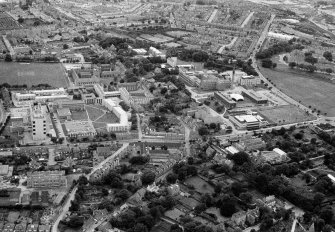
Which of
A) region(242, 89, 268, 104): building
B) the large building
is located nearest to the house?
the large building

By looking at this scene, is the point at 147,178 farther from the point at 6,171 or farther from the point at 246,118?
the point at 246,118

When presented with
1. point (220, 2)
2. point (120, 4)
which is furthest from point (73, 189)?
point (220, 2)

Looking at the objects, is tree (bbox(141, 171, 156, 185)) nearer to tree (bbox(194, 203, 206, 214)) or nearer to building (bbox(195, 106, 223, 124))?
tree (bbox(194, 203, 206, 214))

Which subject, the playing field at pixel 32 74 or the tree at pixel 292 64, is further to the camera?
the tree at pixel 292 64

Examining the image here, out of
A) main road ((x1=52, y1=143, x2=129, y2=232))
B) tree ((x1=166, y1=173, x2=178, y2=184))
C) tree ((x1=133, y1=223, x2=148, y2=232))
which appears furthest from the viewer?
tree ((x1=166, y1=173, x2=178, y2=184))

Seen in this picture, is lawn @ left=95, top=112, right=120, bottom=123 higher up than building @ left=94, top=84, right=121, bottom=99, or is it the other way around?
building @ left=94, top=84, right=121, bottom=99

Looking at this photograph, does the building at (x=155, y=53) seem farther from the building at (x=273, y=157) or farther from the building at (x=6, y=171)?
the building at (x=6, y=171)

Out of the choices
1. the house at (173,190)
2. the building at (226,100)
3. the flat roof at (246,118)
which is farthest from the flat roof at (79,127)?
the building at (226,100)
